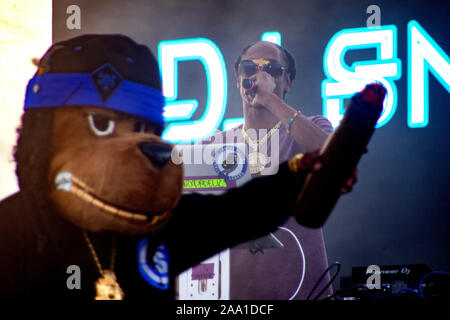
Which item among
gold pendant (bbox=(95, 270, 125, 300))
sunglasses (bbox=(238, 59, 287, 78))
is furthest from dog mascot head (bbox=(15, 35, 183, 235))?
sunglasses (bbox=(238, 59, 287, 78))

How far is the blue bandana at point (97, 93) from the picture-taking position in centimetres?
193

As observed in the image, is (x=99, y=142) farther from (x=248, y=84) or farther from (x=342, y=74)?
(x=342, y=74)

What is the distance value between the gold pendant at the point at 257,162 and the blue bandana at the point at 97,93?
51cm

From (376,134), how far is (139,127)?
3.33ft

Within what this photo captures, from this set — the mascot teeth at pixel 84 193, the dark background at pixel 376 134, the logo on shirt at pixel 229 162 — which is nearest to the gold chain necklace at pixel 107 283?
the mascot teeth at pixel 84 193

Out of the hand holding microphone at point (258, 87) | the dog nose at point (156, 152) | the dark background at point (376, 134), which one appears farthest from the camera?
the hand holding microphone at point (258, 87)

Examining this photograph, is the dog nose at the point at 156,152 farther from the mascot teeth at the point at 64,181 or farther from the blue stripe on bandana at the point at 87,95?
the mascot teeth at the point at 64,181

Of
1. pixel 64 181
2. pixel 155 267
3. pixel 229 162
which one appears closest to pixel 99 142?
pixel 64 181

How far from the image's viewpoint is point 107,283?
1929 millimetres

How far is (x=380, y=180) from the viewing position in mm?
2297

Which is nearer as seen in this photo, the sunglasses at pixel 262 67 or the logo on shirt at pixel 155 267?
the logo on shirt at pixel 155 267
